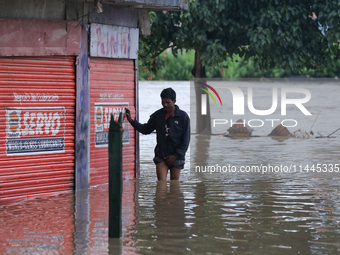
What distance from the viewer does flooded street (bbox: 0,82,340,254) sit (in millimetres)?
5875

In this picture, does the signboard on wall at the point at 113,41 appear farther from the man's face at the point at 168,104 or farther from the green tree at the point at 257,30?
the green tree at the point at 257,30

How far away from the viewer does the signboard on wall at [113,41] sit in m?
9.91

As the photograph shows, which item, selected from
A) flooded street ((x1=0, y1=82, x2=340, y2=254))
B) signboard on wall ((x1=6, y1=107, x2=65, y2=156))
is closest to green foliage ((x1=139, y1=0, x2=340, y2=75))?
flooded street ((x1=0, y1=82, x2=340, y2=254))

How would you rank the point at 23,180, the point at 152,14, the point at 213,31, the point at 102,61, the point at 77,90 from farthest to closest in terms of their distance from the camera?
the point at 213,31
the point at 152,14
the point at 102,61
the point at 77,90
the point at 23,180

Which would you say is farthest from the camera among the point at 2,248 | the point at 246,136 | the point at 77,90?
the point at 246,136

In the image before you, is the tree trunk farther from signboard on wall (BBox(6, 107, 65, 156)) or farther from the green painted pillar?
the green painted pillar

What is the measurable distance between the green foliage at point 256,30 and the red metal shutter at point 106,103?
513 cm

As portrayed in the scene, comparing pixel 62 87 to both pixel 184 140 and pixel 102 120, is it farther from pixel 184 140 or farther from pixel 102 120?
pixel 184 140

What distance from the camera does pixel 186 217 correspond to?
7.23 m

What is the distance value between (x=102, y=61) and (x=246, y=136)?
10893 millimetres

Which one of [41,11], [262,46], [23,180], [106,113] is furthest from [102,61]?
[262,46]

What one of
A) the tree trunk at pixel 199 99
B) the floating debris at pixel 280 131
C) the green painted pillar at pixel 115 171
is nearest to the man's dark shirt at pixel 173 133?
the green painted pillar at pixel 115 171

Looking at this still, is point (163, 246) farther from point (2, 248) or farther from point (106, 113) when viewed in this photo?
point (106, 113)

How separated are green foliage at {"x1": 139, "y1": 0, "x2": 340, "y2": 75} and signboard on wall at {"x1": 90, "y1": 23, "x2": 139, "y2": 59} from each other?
4947 millimetres
